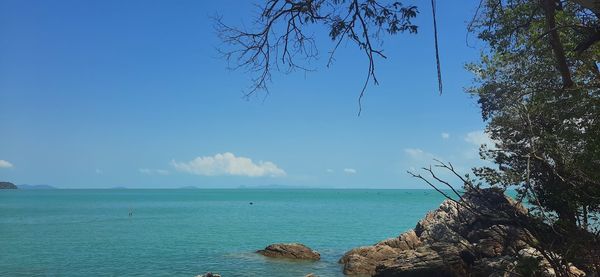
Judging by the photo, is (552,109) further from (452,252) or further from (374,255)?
(374,255)

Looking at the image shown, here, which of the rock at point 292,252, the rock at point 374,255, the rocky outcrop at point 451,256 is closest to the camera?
the rocky outcrop at point 451,256

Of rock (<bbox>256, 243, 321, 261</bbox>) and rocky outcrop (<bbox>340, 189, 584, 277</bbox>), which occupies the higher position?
rocky outcrop (<bbox>340, 189, 584, 277</bbox>)

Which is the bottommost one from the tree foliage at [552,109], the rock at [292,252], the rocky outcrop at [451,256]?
the rock at [292,252]

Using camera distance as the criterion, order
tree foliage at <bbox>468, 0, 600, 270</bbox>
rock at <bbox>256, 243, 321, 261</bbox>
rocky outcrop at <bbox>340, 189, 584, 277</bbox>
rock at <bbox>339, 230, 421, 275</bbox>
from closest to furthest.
A: tree foliage at <bbox>468, 0, 600, 270</bbox> < rocky outcrop at <bbox>340, 189, 584, 277</bbox> < rock at <bbox>339, 230, 421, 275</bbox> < rock at <bbox>256, 243, 321, 261</bbox>

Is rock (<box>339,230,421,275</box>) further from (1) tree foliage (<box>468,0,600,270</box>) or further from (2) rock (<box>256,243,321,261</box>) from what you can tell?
(1) tree foliage (<box>468,0,600,270</box>)

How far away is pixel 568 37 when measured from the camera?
33.8 feet

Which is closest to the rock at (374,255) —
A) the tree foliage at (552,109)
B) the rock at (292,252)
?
the rock at (292,252)

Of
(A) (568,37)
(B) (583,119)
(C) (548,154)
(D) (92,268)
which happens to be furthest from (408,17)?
(D) (92,268)

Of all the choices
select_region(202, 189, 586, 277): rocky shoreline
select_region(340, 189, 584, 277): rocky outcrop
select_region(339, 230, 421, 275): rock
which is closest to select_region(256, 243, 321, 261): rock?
select_region(202, 189, 586, 277): rocky shoreline

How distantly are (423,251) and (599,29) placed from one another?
43.4ft

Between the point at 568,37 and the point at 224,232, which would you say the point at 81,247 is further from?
the point at 568,37

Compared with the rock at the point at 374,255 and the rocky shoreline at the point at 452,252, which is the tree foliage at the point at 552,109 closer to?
the rocky shoreline at the point at 452,252

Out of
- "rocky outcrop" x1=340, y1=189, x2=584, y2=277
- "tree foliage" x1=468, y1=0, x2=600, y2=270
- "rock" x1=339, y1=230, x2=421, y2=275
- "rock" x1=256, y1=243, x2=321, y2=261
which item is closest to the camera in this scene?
"tree foliage" x1=468, y1=0, x2=600, y2=270

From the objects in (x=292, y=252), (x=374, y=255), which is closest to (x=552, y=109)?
(x=374, y=255)
